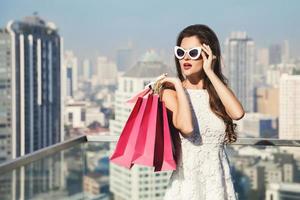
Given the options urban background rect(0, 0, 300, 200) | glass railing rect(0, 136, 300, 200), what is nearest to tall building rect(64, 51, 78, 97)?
urban background rect(0, 0, 300, 200)

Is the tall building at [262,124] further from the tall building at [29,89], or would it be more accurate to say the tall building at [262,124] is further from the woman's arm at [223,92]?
the woman's arm at [223,92]

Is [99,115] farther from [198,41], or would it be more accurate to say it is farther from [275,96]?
[198,41]

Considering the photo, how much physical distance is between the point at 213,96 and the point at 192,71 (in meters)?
0.08

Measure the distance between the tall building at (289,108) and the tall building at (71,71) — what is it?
14526 millimetres

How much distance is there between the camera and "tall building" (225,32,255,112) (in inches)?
1283

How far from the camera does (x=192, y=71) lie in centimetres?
126

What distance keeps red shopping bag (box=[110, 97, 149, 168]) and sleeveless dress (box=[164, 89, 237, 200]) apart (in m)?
0.11

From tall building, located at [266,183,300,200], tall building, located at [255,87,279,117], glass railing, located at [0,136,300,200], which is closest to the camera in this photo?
glass railing, located at [0,136,300,200]

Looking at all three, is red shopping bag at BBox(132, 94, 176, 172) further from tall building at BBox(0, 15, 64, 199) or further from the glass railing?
tall building at BBox(0, 15, 64, 199)

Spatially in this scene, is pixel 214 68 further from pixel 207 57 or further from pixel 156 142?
pixel 156 142

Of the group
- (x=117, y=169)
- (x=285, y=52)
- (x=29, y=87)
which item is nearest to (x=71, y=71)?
(x=29, y=87)

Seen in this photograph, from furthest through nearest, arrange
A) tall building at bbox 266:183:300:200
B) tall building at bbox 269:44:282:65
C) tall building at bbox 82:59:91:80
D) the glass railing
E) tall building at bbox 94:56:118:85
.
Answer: tall building at bbox 82:59:91:80, tall building at bbox 94:56:118:85, tall building at bbox 269:44:282:65, tall building at bbox 266:183:300:200, the glass railing

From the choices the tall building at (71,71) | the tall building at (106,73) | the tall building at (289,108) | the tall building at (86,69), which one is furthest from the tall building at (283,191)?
the tall building at (86,69)

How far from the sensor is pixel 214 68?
1.29 meters
